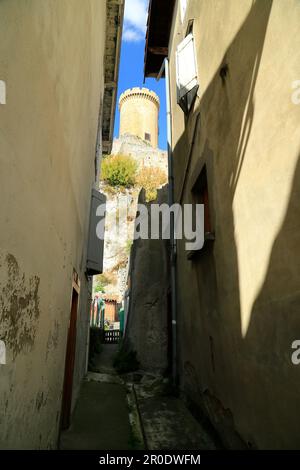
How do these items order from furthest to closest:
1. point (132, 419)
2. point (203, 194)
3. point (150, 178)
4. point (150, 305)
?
point (150, 178)
point (150, 305)
point (203, 194)
point (132, 419)

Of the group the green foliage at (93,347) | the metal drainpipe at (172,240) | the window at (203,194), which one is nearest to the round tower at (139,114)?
the metal drainpipe at (172,240)

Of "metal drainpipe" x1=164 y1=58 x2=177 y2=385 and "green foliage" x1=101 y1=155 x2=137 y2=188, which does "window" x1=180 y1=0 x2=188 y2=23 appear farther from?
"green foliage" x1=101 y1=155 x2=137 y2=188

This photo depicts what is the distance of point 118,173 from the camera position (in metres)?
28.0

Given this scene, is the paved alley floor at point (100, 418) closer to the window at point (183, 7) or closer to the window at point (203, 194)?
the window at point (203, 194)

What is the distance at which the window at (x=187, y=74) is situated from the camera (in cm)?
569

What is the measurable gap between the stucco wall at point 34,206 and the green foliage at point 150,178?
24880mm

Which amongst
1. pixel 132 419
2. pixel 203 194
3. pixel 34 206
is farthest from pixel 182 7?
pixel 132 419

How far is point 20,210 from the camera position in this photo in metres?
1.94

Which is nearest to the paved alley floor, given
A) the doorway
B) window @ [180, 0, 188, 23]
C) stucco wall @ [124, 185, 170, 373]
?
the doorway

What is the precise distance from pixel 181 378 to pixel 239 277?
3.79 meters

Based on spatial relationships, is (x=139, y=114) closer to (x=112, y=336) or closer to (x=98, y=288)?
(x=98, y=288)

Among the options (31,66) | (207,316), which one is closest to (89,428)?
(207,316)

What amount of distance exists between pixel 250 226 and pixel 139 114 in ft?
129

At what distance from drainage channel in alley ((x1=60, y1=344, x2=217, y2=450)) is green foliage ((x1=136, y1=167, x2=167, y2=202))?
72.7 feet
